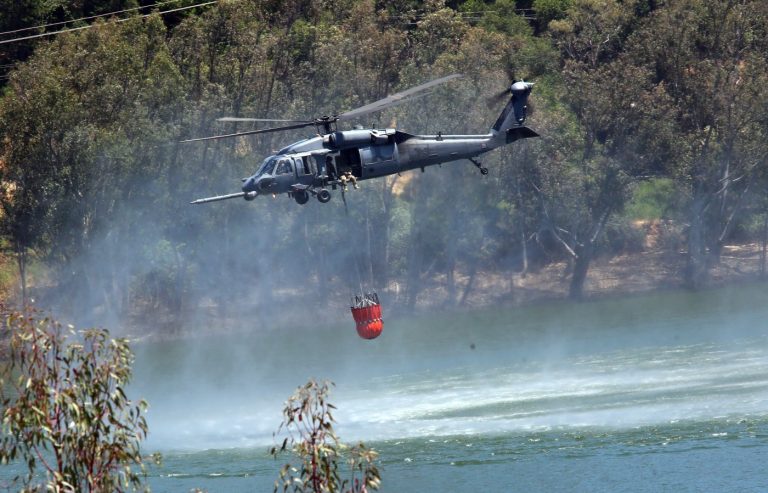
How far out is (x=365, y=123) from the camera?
159 ft

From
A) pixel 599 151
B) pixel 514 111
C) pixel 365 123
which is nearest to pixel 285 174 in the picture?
pixel 514 111

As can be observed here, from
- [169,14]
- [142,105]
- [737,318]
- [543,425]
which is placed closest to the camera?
[543,425]

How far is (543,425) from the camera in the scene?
26547 mm

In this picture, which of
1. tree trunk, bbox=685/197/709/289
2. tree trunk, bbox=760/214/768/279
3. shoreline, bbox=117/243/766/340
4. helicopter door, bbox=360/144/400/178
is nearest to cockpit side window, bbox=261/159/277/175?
helicopter door, bbox=360/144/400/178

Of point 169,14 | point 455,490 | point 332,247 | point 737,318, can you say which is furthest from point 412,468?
point 169,14

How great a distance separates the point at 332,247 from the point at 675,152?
14286 millimetres

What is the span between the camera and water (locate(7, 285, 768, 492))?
2364 centimetres

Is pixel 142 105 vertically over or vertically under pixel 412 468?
over

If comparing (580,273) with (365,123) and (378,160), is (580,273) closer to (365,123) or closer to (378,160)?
(365,123)

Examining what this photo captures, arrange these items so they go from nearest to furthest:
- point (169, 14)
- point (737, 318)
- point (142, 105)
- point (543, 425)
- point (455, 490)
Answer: point (455, 490)
point (543, 425)
point (737, 318)
point (142, 105)
point (169, 14)

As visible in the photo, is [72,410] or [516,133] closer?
[72,410]

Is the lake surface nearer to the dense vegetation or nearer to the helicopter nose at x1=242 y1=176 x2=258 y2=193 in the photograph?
the dense vegetation

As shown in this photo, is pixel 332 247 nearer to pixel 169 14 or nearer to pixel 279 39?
pixel 279 39

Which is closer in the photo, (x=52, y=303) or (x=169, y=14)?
(x=52, y=303)
